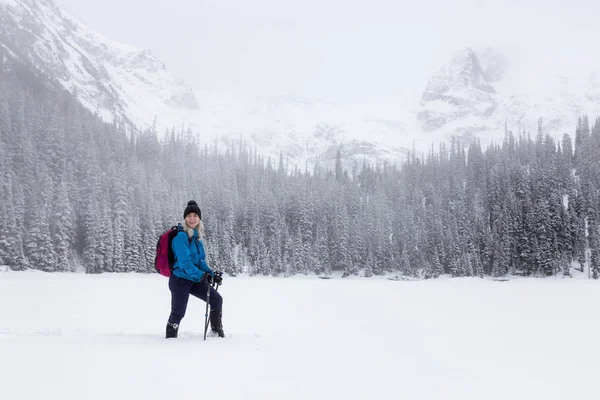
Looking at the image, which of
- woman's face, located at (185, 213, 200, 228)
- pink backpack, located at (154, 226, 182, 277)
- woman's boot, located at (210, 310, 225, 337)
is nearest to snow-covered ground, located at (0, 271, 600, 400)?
woman's boot, located at (210, 310, 225, 337)

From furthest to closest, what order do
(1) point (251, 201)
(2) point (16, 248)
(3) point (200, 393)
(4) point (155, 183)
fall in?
1. (1) point (251, 201)
2. (4) point (155, 183)
3. (2) point (16, 248)
4. (3) point (200, 393)

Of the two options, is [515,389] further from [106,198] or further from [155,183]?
[155,183]

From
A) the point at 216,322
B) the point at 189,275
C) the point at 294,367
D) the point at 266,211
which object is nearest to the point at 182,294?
the point at 189,275

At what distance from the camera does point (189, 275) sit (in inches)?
327

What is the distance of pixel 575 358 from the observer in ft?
27.9

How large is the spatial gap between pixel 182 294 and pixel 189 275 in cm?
39

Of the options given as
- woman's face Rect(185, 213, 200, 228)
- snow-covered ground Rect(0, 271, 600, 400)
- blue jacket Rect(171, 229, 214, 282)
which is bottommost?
snow-covered ground Rect(0, 271, 600, 400)

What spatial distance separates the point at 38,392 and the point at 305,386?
2921 mm

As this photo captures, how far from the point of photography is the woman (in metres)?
8.22

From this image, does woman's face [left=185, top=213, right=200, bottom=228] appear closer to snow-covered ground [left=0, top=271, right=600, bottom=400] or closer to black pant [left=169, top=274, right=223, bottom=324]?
black pant [left=169, top=274, right=223, bottom=324]

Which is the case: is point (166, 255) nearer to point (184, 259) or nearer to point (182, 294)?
point (184, 259)

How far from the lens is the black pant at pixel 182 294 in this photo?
26.9 feet

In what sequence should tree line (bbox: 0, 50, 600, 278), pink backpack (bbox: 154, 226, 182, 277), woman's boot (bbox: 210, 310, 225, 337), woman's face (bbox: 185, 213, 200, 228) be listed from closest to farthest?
1. pink backpack (bbox: 154, 226, 182, 277)
2. woman's face (bbox: 185, 213, 200, 228)
3. woman's boot (bbox: 210, 310, 225, 337)
4. tree line (bbox: 0, 50, 600, 278)

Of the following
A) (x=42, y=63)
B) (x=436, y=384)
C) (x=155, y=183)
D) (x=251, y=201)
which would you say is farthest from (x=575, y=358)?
(x=42, y=63)
